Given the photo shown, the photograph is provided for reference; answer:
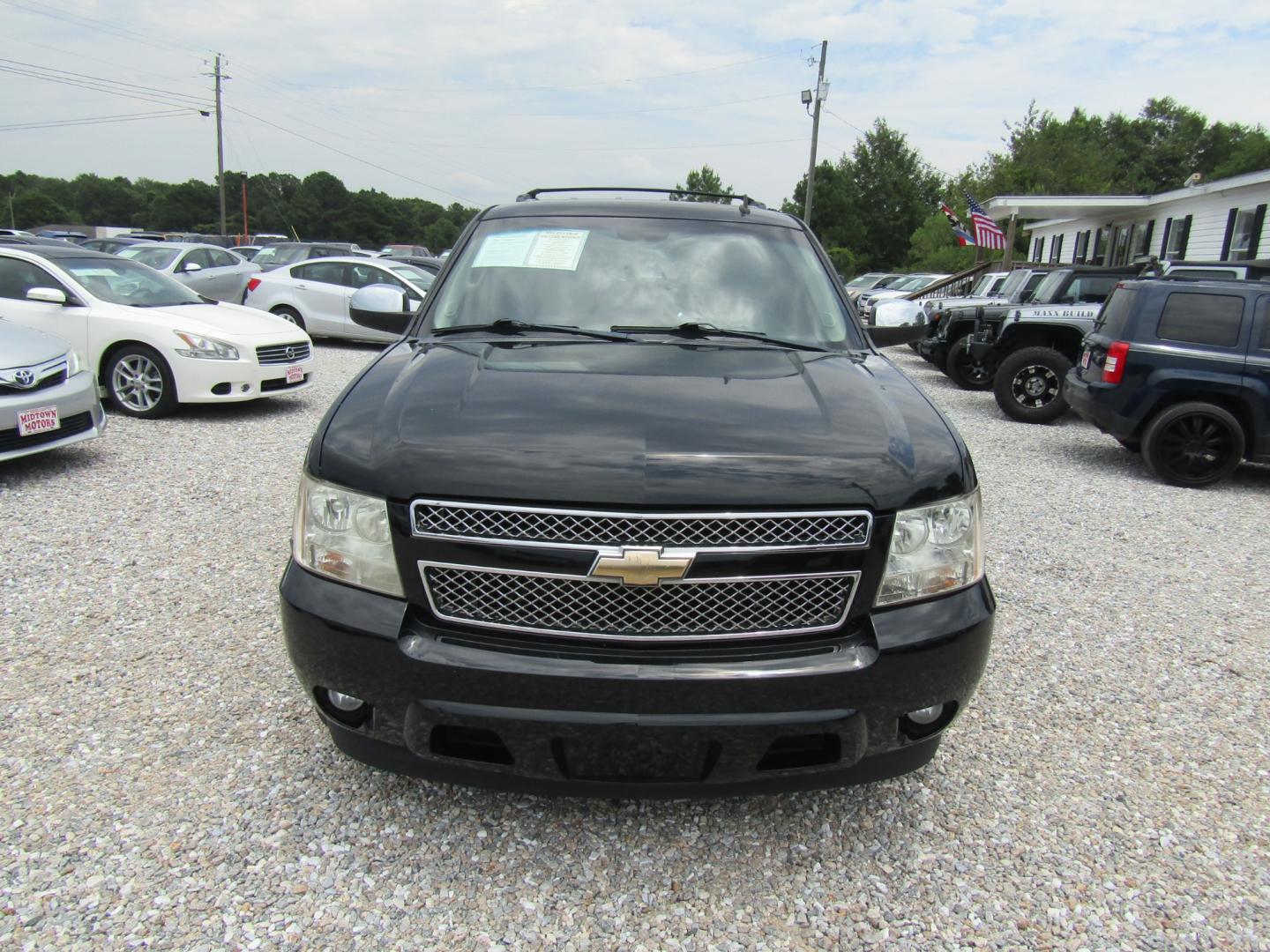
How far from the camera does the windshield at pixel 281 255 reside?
66.2ft

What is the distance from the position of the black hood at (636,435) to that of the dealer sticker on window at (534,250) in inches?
27.4

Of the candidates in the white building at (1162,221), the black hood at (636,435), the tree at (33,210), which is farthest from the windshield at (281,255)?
the tree at (33,210)

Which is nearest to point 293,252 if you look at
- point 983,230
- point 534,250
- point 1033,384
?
point 1033,384

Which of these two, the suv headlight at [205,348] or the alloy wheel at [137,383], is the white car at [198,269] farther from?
the suv headlight at [205,348]

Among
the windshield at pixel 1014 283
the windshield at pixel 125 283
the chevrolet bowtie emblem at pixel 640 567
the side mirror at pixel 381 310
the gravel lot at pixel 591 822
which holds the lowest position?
the gravel lot at pixel 591 822

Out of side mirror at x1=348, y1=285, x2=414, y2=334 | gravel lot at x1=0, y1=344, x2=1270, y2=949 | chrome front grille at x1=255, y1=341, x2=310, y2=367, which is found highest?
side mirror at x1=348, y1=285, x2=414, y2=334

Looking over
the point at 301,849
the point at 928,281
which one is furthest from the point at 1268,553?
the point at 928,281

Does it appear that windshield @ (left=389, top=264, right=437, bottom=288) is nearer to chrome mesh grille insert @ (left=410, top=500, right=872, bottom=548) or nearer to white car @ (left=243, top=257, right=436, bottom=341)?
white car @ (left=243, top=257, right=436, bottom=341)

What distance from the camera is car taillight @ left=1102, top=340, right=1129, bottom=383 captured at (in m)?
7.43

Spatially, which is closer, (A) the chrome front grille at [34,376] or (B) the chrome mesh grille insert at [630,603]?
(B) the chrome mesh grille insert at [630,603]

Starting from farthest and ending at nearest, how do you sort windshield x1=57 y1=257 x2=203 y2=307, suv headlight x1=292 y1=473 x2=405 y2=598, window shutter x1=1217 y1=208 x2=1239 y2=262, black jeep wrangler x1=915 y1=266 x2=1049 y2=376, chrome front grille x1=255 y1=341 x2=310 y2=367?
window shutter x1=1217 y1=208 x2=1239 y2=262
black jeep wrangler x1=915 y1=266 x2=1049 y2=376
chrome front grille x1=255 y1=341 x2=310 y2=367
windshield x1=57 y1=257 x2=203 y2=307
suv headlight x1=292 y1=473 x2=405 y2=598

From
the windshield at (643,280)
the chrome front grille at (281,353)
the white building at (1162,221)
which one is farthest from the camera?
the white building at (1162,221)

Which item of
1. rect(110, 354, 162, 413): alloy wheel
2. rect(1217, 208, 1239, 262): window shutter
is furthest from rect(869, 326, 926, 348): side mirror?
rect(1217, 208, 1239, 262): window shutter

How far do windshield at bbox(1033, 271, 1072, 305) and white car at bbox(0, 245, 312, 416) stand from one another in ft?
31.6
